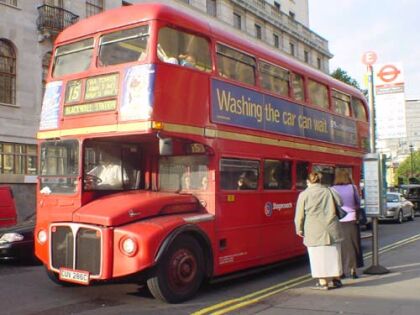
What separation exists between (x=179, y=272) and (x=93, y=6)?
2168 centimetres

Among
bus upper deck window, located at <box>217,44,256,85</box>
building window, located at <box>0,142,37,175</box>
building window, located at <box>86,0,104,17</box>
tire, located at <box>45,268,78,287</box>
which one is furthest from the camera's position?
building window, located at <box>86,0,104,17</box>

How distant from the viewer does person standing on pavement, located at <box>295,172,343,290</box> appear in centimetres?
791

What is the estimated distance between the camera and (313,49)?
156 ft

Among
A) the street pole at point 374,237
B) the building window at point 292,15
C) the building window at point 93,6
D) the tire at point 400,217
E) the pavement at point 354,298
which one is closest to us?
the pavement at point 354,298

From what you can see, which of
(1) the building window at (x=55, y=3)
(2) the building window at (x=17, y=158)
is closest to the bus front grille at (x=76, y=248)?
(2) the building window at (x=17, y=158)

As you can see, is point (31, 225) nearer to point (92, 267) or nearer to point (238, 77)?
point (92, 267)

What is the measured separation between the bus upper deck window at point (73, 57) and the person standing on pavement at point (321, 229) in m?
3.86

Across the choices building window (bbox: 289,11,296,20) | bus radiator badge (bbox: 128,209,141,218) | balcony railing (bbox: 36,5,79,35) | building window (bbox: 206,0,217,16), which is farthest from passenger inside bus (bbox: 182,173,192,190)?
building window (bbox: 289,11,296,20)

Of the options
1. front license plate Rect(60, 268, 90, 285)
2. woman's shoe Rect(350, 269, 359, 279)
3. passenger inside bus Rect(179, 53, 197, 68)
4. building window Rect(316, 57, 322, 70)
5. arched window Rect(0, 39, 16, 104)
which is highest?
building window Rect(316, 57, 322, 70)

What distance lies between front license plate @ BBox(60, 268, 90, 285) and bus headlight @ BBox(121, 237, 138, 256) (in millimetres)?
671

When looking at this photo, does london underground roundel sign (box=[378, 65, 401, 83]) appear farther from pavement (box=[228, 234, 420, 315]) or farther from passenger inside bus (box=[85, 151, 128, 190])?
passenger inside bus (box=[85, 151, 128, 190])

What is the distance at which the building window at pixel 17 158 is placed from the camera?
74.1 ft

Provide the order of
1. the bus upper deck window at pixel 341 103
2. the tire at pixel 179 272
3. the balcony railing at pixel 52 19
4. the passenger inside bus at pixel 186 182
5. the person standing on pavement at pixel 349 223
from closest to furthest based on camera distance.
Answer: the tire at pixel 179 272
the passenger inside bus at pixel 186 182
the person standing on pavement at pixel 349 223
the bus upper deck window at pixel 341 103
the balcony railing at pixel 52 19

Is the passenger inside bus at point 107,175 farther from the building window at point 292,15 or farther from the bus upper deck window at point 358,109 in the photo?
the building window at point 292,15
